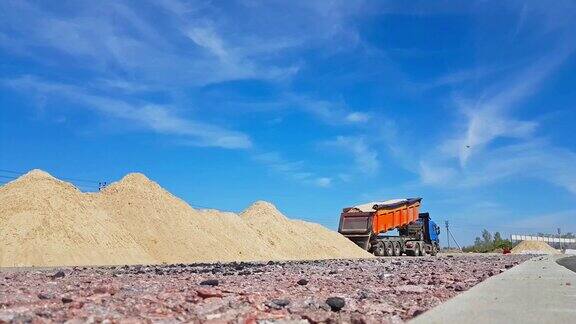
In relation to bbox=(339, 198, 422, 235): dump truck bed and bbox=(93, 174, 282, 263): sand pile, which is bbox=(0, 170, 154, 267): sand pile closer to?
bbox=(93, 174, 282, 263): sand pile

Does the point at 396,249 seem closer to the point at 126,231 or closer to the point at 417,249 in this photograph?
the point at 417,249

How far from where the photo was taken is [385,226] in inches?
1529

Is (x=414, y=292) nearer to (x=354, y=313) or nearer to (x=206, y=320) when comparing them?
(x=354, y=313)

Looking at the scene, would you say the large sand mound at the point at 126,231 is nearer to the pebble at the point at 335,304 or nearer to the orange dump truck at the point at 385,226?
the orange dump truck at the point at 385,226

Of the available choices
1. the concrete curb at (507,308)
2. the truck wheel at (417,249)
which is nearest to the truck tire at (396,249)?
the truck wheel at (417,249)

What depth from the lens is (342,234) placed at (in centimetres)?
3912

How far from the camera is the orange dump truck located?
124 feet

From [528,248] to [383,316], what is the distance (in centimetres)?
9416

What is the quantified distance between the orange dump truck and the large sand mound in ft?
3.24

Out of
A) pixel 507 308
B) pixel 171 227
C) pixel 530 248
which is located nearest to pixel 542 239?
pixel 530 248

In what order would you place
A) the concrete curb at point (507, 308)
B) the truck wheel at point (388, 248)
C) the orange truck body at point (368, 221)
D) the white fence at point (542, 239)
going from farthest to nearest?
the white fence at point (542, 239) → the truck wheel at point (388, 248) → the orange truck body at point (368, 221) → the concrete curb at point (507, 308)

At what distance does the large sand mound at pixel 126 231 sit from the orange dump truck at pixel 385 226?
99cm

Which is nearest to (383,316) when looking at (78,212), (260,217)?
(78,212)

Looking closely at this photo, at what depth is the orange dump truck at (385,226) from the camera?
37906 mm
